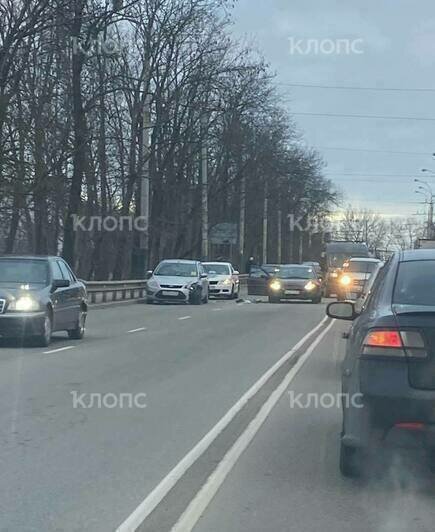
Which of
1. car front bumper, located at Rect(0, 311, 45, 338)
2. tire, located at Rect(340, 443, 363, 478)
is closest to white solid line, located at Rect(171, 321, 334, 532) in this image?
tire, located at Rect(340, 443, 363, 478)

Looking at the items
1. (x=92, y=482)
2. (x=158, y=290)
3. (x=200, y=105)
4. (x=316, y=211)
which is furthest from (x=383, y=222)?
(x=92, y=482)

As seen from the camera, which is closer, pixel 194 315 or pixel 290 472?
pixel 290 472

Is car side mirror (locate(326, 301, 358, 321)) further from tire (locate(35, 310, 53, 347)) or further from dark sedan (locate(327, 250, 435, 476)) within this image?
tire (locate(35, 310, 53, 347))

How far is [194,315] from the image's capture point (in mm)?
27672

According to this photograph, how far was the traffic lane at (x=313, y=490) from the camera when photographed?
5.89m

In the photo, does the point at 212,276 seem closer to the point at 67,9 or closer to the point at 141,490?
the point at 67,9

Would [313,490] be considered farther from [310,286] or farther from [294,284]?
[310,286]

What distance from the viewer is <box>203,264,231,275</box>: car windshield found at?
4297 cm

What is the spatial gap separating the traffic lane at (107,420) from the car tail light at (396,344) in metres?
1.80

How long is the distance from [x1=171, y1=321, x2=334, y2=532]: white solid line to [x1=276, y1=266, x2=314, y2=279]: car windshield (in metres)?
25.3

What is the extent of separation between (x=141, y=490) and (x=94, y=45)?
27.7 meters

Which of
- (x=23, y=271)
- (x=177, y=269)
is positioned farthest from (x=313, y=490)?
(x=177, y=269)

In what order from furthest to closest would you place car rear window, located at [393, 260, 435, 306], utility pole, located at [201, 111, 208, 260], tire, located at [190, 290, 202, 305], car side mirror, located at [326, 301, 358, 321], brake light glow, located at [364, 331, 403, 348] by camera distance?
utility pole, located at [201, 111, 208, 260] → tire, located at [190, 290, 202, 305] → car side mirror, located at [326, 301, 358, 321] → car rear window, located at [393, 260, 435, 306] → brake light glow, located at [364, 331, 403, 348]

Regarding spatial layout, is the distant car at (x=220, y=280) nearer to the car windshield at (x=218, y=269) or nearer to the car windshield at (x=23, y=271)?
the car windshield at (x=218, y=269)
